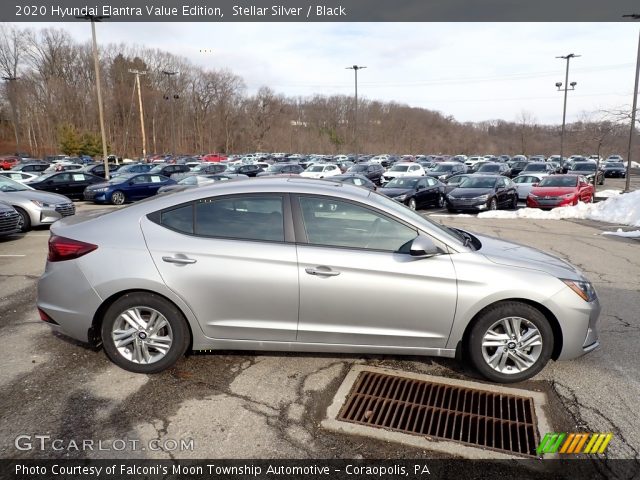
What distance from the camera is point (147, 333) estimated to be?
12.0 feet

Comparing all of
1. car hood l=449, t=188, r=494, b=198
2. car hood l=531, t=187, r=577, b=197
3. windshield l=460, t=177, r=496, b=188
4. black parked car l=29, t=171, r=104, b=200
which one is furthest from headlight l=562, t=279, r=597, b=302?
black parked car l=29, t=171, r=104, b=200

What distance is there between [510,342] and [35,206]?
11553 mm

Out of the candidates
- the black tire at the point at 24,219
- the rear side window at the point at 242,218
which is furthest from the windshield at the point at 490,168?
the rear side window at the point at 242,218

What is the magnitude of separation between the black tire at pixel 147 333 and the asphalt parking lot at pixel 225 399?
0.39 ft

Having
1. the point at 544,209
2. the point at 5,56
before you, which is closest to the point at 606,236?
the point at 544,209

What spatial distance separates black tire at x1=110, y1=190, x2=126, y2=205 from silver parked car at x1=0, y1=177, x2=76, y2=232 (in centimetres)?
765

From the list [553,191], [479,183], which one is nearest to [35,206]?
[479,183]

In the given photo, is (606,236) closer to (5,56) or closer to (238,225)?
(238,225)

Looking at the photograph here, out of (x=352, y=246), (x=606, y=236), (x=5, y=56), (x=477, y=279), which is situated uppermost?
(x=5, y=56)

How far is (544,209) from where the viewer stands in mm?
15984

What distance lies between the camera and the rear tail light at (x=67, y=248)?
11.9 ft

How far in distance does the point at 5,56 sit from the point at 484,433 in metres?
97.3

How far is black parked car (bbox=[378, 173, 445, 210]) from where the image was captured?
17.1 meters

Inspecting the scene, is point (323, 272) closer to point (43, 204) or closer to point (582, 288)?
point (582, 288)
